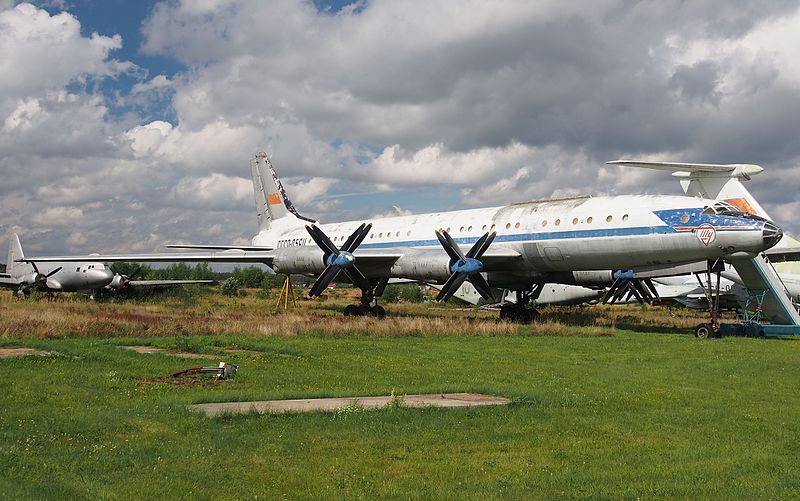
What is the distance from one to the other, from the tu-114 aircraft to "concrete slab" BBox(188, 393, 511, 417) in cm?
1346

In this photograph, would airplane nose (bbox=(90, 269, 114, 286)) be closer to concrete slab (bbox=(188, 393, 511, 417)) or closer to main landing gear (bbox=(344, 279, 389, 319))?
main landing gear (bbox=(344, 279, 389, 319))

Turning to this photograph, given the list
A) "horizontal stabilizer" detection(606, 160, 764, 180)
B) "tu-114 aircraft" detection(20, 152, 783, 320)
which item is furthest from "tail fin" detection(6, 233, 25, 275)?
"horizontal stabilizer" detection(606, 160, 764, 180)

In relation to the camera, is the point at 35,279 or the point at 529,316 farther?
the point at 35,279

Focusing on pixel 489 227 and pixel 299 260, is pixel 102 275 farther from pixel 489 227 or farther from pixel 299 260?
pixel 489 227

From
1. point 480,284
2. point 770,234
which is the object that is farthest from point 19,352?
point 770,234

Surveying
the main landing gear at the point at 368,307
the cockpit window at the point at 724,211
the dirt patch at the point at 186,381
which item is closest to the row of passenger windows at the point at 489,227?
the main landing gear at the point at 368,307

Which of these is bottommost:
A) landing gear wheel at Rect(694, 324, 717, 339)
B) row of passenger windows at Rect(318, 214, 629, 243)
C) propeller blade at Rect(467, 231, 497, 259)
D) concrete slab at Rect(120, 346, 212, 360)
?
landing gear wheel at Rect(694, 324, 717, 339)

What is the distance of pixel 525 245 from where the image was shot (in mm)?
24516

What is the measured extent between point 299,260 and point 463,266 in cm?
843

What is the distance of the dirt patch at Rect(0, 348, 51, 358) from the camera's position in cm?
1301

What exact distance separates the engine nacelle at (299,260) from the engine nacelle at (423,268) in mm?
3148

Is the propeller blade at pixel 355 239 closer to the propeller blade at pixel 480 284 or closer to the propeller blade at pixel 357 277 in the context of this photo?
the propeller blade at pixel 357 277

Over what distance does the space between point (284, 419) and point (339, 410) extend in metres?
0.73

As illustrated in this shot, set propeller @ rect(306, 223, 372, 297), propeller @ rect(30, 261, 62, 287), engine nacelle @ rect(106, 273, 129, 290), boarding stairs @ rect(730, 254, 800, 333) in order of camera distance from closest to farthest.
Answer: boarding stairs @ rect(730, 254, 800, 333), propeller @ rect(306, 223, 372, 297), propeller @ rect(30, 261, 62, 287), engine nacelle @ rect(106, 273, 129, 290)
